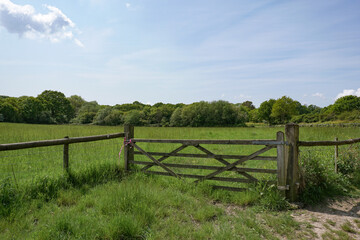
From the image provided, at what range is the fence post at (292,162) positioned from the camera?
5012 millimetres

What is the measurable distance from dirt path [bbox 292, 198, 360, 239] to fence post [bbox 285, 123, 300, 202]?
398 mm

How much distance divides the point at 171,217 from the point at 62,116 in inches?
3379

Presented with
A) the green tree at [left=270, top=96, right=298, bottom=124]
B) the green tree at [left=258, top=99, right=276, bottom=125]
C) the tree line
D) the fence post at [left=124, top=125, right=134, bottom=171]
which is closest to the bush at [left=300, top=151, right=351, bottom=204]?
the fence post at [left=124, top=125, right=134, bottom=171]

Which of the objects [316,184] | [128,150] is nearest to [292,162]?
[316,184]

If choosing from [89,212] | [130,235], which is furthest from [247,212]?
[89,212]

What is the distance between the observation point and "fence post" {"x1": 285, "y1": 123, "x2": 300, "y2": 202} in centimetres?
501

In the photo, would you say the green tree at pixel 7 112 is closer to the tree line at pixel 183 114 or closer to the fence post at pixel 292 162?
the tree line at pixel 183 114

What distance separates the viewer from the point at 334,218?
4477 mm

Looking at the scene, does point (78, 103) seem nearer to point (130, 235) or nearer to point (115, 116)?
point (115, 116)

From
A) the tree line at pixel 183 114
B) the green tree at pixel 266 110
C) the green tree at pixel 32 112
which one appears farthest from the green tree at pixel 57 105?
the green tree at pixel 266 110

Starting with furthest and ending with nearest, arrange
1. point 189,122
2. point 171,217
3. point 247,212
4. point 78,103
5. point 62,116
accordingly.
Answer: point 78,103, point 62,116, point 189,122, point 247,212, point 171,217

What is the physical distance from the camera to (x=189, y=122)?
243 feet

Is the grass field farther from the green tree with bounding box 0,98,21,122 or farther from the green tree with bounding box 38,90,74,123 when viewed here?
the green tree with bounding box 38,90,74,123

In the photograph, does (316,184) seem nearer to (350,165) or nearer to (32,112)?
(350,165)
